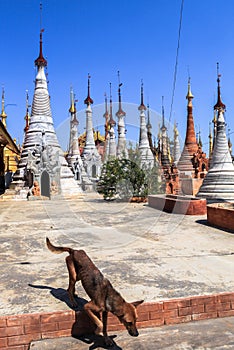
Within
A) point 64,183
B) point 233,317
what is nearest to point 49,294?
point 233,317

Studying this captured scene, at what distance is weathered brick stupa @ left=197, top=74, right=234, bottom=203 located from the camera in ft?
50.5

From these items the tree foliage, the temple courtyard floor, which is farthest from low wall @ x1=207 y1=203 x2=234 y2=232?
the tree foliage

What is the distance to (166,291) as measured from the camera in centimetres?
412

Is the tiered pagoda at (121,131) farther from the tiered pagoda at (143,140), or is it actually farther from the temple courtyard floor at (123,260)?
the temple courtyard floor at (123,260)

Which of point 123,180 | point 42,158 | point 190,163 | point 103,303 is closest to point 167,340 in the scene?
point 103,303

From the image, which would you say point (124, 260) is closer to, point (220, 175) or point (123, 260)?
point (123, 260)

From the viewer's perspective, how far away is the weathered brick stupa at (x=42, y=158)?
22984 millimetres

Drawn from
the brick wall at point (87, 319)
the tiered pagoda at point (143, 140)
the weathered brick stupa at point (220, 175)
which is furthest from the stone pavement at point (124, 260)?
the tiered pagoda at point (143, 140)

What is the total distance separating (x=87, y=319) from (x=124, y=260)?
2.24m

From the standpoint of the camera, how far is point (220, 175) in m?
16.2

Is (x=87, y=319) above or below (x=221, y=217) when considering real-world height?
below

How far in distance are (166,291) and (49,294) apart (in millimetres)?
1523

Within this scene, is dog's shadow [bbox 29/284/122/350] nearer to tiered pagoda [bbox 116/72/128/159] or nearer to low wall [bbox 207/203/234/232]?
low wall [bbox 207/203/234/232]

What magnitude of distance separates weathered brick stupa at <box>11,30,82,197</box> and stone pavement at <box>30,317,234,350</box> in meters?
19.5
